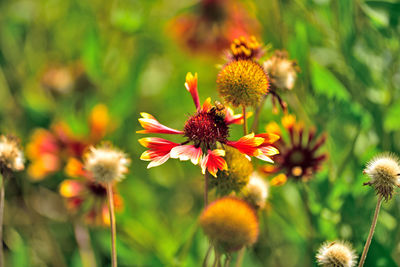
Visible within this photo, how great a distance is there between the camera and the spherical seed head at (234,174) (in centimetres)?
78

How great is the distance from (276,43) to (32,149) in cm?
78

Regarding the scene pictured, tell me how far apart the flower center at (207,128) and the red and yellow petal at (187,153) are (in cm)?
3

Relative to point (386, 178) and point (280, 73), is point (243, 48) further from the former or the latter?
point (386, 178)

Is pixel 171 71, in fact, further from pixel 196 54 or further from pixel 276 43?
pixel 276 43

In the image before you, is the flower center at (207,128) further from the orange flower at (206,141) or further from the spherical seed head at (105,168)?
the spherical seed head at (105,168)

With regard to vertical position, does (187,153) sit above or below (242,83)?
below

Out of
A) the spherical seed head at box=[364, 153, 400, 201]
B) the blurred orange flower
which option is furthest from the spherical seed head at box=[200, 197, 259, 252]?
the blurred orange flower

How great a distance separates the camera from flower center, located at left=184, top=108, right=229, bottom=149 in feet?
2.55

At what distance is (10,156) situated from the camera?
79cm

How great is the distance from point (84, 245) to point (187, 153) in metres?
0.71

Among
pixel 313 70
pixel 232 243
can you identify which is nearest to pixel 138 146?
pixel 313 70

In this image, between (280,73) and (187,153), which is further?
(280,73)

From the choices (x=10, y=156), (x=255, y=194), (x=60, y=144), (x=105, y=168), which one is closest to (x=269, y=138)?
(x=255, y=194)

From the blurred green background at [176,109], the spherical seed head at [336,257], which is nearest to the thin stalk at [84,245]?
the blurred green background at [176,109]
